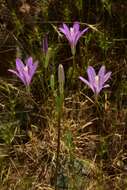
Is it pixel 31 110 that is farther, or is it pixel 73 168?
pixel 31 110

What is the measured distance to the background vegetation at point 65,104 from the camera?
207 cm

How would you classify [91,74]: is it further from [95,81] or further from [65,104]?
[65,104]

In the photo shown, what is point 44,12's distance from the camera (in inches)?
96.1

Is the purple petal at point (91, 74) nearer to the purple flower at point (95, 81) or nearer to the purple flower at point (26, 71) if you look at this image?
the purple flower at point (95, 81)

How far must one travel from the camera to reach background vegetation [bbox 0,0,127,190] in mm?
2074

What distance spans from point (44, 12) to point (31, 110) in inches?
18.8

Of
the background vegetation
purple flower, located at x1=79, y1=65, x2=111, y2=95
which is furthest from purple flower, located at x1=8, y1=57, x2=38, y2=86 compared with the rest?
purple flower, located at x1=79, y1=65, x2=111, y2=95

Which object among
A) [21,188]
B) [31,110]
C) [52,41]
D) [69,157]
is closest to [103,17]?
Result: [52,41]

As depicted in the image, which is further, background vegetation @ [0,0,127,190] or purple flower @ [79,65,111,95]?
background vegetation @ [0,0,127,190]

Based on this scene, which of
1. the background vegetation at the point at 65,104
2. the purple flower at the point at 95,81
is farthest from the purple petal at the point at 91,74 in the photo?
the background vegetation at the point at 65,104

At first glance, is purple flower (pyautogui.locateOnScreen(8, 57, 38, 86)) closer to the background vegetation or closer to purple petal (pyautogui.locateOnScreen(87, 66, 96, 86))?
the background vegetation

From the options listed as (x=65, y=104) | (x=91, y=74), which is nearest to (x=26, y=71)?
(x=91, y=74)

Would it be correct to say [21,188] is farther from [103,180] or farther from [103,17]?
[103,17]

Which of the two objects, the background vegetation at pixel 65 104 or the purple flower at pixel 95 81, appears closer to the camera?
the purple flower at pixel 95 81
